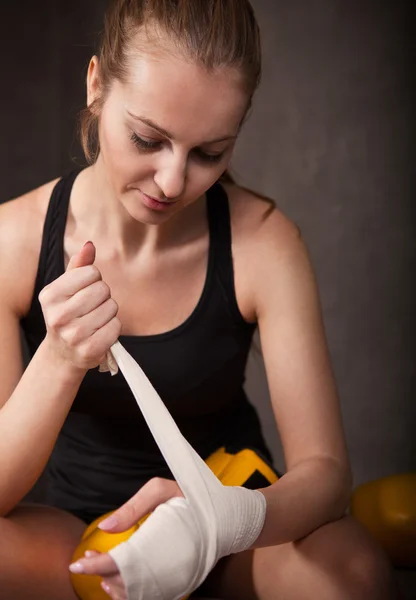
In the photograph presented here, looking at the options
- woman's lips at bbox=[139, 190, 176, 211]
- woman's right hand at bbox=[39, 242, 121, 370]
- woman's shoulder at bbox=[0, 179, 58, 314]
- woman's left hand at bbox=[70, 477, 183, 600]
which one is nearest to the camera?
woman's left hand at bbox=[70, 477, 183, 600]

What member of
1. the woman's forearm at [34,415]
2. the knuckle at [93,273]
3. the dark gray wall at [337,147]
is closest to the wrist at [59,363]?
the woman's forearm at [34,415]

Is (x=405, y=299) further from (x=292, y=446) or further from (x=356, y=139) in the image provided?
(x=292, y=446)

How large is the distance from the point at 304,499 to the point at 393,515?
0.42m

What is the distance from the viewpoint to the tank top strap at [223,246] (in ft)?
4.07

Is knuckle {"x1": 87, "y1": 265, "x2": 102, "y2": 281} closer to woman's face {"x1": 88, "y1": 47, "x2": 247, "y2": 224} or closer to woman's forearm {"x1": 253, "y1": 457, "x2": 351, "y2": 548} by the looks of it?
woman's face {"x1": 88, "y1": 47, "x2": 247, "y2": 224}

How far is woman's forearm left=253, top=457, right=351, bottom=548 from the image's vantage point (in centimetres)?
104

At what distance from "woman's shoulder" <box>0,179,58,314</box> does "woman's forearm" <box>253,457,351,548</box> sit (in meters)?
0.40

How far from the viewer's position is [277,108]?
1957mm

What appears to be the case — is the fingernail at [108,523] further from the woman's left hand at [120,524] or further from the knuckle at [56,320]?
the knuckle at [56,320]

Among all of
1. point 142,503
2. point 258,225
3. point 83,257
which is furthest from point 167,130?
point 142,503

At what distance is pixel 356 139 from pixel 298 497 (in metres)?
0.99

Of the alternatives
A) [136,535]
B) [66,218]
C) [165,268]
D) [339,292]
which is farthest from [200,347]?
[339,292]

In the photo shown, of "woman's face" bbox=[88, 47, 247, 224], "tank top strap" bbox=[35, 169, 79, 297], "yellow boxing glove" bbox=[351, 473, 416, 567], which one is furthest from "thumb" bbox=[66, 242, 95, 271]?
"yellow boxing glove" bbox=[351, 473, 416, 567]

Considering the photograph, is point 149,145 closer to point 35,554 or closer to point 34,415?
point 34,415
